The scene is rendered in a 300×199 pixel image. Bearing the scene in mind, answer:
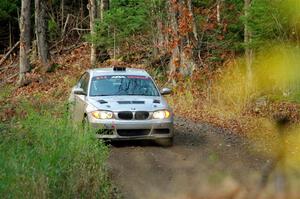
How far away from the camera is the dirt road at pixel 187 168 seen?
8727mm

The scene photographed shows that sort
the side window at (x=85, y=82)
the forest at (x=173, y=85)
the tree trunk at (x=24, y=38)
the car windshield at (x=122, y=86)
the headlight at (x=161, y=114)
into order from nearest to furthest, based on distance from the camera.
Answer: the forest at (x=173, y=85)
the headlight at (x=161, y=114)
the car windshield at (x=122, y=86)
the side window at (x=85, y=82)
the tree trunk at (x=24, y=38)

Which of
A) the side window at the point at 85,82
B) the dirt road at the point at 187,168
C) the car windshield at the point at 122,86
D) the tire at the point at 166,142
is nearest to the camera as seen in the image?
the dirt road at the point at 187,168

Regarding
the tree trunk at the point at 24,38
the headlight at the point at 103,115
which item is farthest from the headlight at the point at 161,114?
the tree trunk at the point at 24,38

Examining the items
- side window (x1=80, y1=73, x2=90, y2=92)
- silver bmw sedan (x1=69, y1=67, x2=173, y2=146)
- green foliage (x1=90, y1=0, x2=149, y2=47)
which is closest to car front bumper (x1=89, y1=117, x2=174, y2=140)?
silver bmw sedan (x1=69, y1=67, x2=173, y2=146)

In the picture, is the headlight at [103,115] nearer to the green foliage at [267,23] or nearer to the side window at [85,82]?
the side window at [85,82]

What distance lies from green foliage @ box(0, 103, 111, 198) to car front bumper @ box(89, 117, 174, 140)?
186 cm

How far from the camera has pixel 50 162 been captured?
7.53 m

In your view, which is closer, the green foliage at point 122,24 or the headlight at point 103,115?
the headlight at point 103,115

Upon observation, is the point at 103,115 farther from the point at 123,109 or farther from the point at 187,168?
the point at 187,168

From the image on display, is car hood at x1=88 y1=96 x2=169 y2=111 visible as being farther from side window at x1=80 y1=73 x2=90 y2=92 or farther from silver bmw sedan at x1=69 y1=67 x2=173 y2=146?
side window at x1=80 y1=73 x2=90 y2=92

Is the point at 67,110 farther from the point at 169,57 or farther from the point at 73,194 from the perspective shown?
the point at 169,57

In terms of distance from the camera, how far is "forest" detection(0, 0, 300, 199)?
7.85m

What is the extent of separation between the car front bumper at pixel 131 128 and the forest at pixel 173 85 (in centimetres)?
36

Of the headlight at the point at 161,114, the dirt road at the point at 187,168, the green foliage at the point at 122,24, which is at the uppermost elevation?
the green foliage at the point at 122,24
